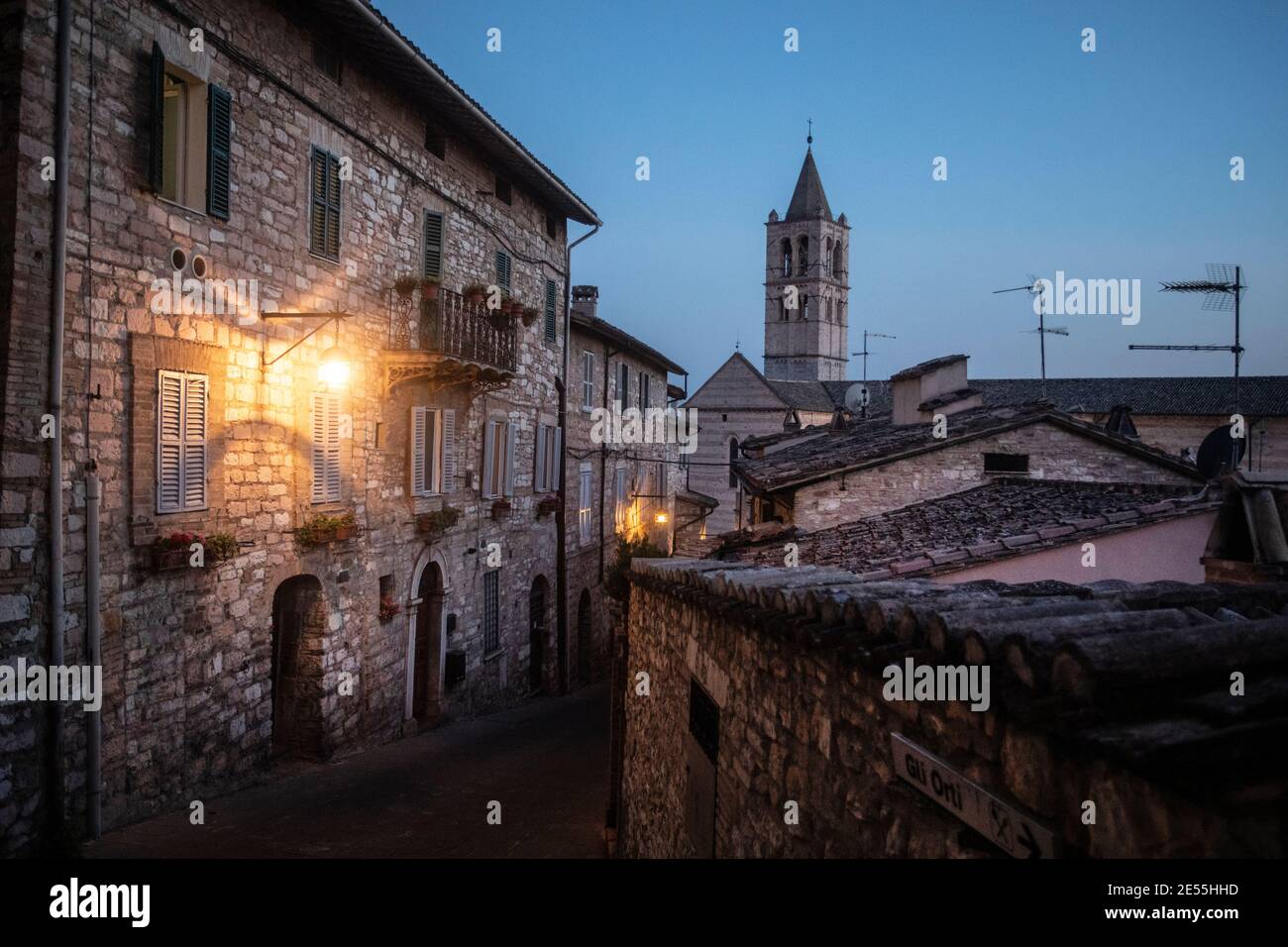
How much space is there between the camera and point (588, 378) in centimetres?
2250

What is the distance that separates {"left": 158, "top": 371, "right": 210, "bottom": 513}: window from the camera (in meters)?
8.61

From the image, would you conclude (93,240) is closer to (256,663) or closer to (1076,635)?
(256,663)

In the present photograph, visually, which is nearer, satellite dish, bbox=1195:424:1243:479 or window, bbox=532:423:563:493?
satellite dish, bbox=1195:424:1243:479

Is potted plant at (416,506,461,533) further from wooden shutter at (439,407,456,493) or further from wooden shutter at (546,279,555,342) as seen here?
wooden shutter at (546,279,555,342)

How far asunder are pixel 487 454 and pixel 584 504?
625 cm

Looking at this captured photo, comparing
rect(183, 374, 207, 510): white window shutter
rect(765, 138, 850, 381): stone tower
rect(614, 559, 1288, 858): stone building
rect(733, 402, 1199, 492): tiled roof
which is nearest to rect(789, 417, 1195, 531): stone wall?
rect(733, 402, 1199, 492): tiled roof

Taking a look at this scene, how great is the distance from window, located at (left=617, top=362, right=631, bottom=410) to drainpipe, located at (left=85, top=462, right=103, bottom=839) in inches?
702

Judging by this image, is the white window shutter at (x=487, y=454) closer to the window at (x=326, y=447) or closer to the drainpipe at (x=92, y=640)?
the window at (x=326, y=447)

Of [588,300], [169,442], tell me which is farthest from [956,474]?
[588,300]

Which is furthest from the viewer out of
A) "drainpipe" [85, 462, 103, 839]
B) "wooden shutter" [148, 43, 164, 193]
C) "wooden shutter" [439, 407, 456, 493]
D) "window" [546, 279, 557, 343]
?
"window" [546, 279, 557, 343]

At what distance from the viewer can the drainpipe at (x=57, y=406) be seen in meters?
7.40

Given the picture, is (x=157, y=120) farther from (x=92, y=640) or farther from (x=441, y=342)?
(x=441, y=342)

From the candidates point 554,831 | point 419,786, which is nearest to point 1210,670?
point 554,831

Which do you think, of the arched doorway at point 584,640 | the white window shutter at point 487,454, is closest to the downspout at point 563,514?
the arched doorway at point 584,640
